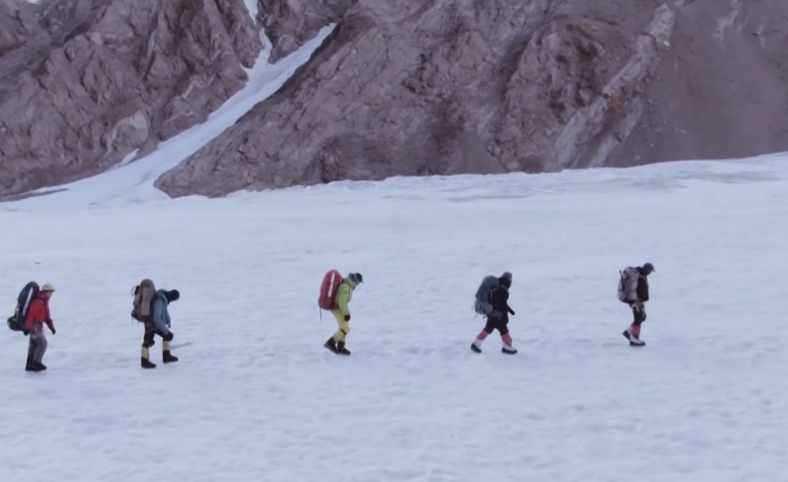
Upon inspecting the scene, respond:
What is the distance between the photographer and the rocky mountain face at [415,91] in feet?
134

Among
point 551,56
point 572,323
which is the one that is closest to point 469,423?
point 572,323

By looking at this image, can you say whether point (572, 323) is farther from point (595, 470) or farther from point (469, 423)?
point (595, 470)

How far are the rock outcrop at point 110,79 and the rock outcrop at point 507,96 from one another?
5727mm

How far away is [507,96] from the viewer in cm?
4303

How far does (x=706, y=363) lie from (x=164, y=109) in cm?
3977

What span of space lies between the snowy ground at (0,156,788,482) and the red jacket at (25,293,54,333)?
28.4 inches

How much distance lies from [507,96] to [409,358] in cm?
3319

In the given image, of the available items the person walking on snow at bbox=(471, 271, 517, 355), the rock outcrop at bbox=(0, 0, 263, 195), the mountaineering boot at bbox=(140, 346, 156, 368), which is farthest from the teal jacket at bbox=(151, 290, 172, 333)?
the rock outcrop at bbox=(0, 0, 263, 195)

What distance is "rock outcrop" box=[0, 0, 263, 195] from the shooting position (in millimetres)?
43594

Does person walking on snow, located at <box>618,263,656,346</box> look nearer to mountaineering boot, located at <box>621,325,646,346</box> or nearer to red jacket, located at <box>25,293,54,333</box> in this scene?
mountaineering boot, located at <box>621,325,646,346</box>

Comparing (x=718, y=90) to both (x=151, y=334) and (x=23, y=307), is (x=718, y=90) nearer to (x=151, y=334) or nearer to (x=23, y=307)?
(x=151, y=334)

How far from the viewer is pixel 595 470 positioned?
7.73m

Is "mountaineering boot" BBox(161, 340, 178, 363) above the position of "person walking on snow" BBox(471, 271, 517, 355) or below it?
below

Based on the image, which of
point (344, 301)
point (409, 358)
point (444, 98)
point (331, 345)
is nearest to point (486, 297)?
point (409, 358)
